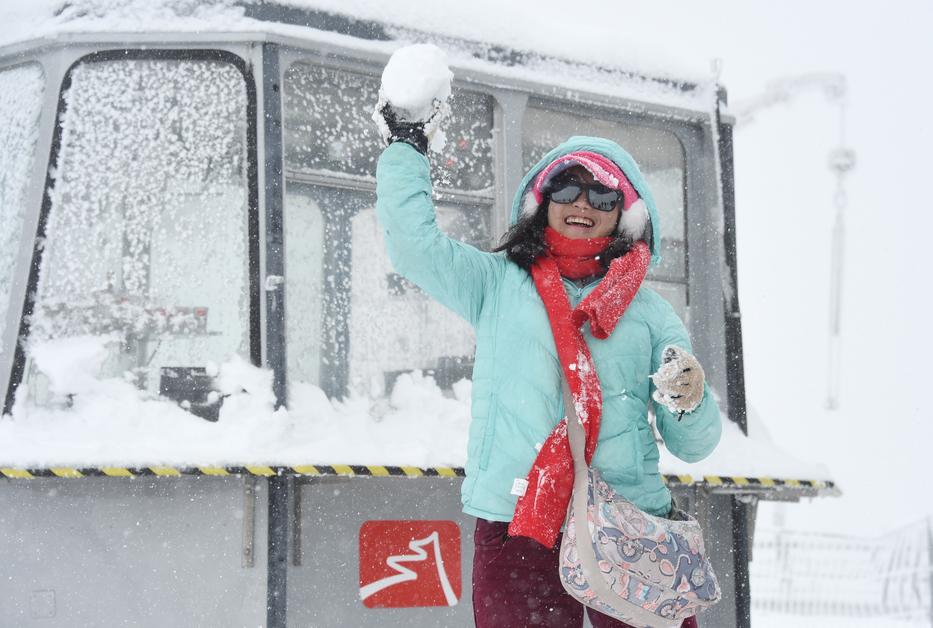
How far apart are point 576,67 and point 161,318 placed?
2.07 m

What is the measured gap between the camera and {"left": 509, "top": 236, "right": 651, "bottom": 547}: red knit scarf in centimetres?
225

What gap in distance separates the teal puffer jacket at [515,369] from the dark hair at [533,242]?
1.9 inches

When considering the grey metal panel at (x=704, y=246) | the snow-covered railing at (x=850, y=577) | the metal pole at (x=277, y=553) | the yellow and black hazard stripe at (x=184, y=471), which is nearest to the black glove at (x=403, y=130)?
the yellow and black hazard stripe at (x=184, y=471)

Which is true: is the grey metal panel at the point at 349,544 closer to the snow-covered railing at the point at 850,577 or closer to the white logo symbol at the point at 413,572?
the white logo symbol at the point at 413,572

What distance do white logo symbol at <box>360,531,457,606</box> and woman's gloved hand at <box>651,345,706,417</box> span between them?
1.97 m

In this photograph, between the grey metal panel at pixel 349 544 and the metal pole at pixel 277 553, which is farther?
the grey metal panel at pixel 349 544

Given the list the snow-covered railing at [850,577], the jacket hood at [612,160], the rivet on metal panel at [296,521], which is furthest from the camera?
the snow-covered railing at [850,577]

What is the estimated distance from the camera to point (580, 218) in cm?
258

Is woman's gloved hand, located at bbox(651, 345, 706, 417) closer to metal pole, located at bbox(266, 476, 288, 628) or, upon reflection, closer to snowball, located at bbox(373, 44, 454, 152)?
snowball, located at bbox(373, 44, 454, 152)

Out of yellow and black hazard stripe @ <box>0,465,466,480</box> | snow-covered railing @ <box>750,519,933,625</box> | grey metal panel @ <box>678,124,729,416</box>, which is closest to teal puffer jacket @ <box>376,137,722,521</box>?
yellow and black hazard stripe @ <box>0,465,466,480</box>

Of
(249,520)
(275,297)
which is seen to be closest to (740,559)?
(249,520)

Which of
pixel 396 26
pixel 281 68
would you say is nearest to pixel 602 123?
pixel 396 26

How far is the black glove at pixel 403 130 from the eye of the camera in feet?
7.88

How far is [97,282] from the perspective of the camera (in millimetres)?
3984
